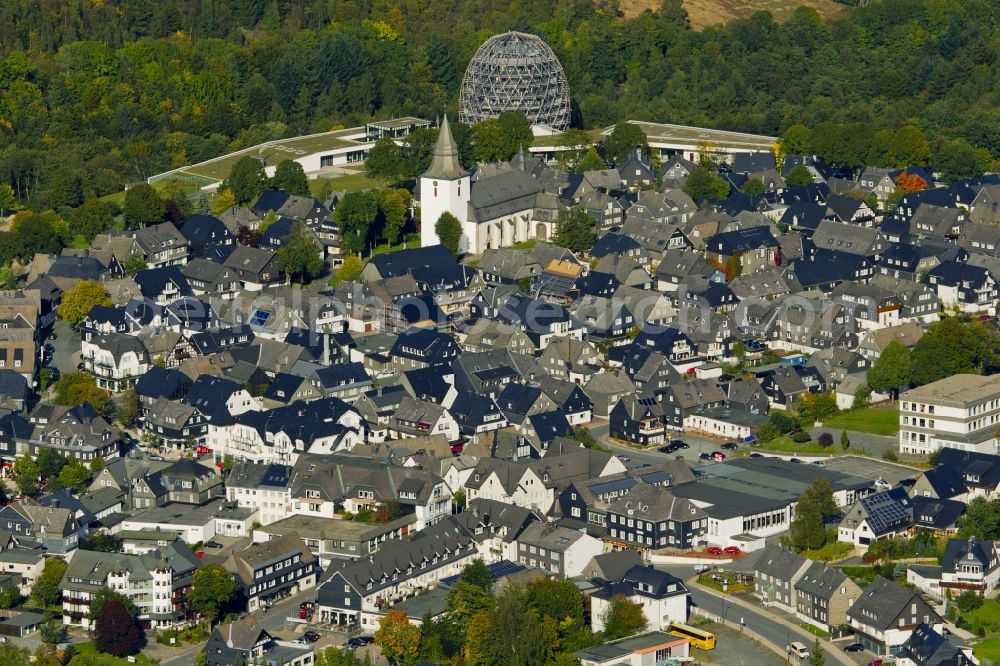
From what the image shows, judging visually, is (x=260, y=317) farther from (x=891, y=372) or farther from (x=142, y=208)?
(x=891, y=372)

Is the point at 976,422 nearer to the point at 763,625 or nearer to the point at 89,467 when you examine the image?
the point at 763,625

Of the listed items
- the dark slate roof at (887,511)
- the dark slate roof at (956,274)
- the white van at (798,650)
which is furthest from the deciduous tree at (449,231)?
the white van at (798,650)

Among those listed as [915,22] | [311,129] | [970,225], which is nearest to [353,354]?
[970,225]

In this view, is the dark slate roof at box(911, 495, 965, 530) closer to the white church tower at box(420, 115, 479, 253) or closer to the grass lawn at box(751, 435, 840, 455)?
the grass lawn at box(751, 435, 840, 455)

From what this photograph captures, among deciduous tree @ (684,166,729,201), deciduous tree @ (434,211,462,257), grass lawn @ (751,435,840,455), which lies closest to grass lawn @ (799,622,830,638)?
grass lawn @ (751,435,840,455)

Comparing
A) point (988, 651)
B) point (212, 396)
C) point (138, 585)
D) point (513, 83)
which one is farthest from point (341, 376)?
point (513, 83)
